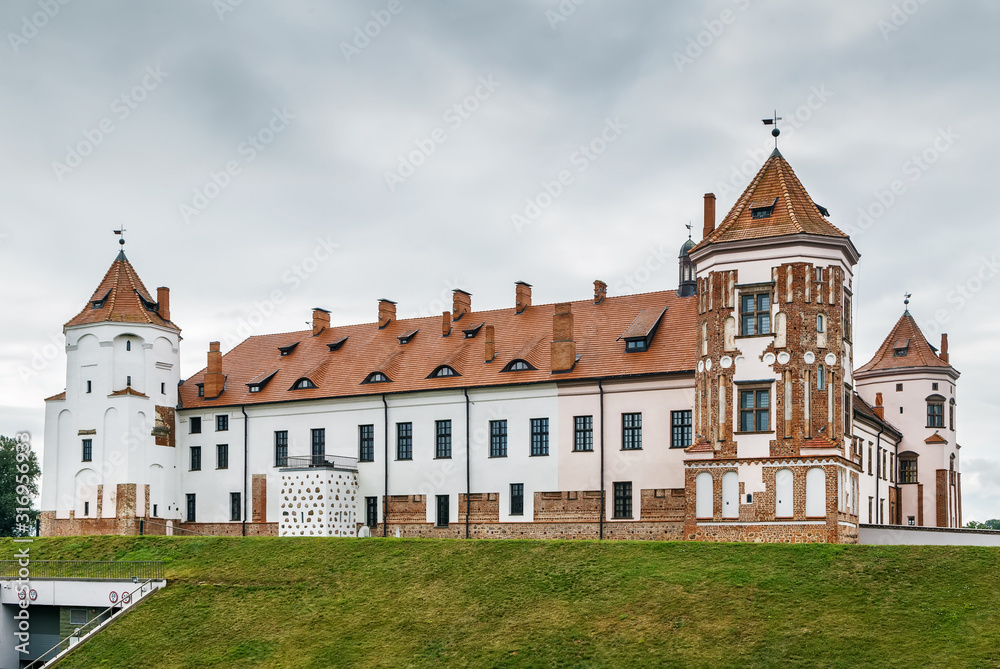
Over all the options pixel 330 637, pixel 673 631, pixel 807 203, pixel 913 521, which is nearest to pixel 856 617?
pixel 673 631

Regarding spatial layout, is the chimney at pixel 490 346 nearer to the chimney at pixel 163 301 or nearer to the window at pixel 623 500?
the window at pixel 623 500

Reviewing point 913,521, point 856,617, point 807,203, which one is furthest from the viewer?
point 913,521

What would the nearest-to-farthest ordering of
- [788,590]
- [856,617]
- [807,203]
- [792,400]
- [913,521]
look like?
[856,617]
[788,590]
[792,400]
[807,203]
[913,521]

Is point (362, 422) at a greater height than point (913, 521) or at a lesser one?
greater

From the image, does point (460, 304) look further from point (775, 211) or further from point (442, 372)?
point (775, 211)

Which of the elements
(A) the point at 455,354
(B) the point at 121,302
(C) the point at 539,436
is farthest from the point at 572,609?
(B) the point at 121,302

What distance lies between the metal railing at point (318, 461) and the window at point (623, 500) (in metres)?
12.8

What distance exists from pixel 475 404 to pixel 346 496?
7.26 metres

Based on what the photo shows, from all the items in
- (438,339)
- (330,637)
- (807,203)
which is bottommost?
(330,637)

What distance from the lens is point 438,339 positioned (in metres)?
56.3

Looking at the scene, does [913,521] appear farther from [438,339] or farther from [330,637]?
[330,637]

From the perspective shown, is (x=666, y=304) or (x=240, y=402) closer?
(x=666, y=304)

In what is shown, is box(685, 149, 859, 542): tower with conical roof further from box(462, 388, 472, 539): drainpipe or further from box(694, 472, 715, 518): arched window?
box(462, 388, 472, 539): drainpipe

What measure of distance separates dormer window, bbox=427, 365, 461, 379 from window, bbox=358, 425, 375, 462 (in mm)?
3788
